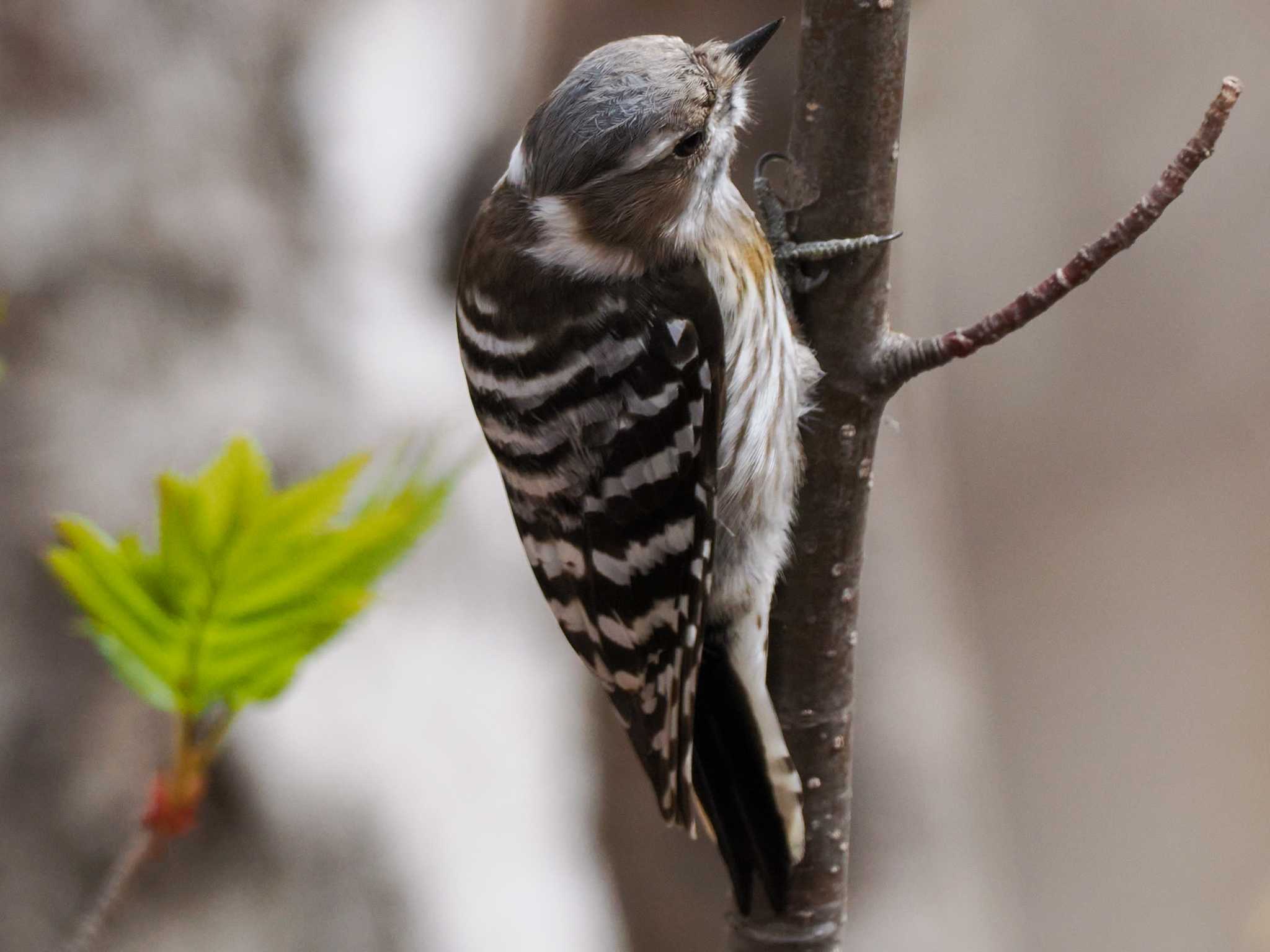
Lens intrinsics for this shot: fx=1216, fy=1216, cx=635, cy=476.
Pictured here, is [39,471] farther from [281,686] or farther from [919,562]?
[919,562]

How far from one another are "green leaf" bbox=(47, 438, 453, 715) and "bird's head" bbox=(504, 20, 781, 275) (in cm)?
28

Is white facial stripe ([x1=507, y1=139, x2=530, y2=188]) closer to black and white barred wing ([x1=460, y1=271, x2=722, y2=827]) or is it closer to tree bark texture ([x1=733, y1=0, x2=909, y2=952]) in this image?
black and white barred wing ([x1=460, y1=271, x2=722, y2=827])

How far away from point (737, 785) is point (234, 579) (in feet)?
1.43

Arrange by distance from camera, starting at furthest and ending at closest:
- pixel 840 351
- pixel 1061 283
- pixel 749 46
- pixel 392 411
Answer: pixel 392 411 < pixel 749 46 < pixel 840 351 < pixel 1061 283

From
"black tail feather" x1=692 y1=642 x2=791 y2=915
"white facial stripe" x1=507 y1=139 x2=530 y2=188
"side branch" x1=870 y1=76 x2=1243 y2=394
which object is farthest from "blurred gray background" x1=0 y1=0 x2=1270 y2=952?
"side branch" x1=870 y1=76 x2=1243 y2=394

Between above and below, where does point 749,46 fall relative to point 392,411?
above

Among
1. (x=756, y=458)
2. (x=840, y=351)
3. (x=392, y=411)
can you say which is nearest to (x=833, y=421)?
(x=840, y=351)

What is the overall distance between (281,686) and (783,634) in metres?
0.37

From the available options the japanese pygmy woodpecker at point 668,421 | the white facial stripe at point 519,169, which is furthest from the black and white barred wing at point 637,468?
the white facial stripe at point 519,169

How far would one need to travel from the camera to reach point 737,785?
0.98 meters

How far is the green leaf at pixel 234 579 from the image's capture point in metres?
0.74

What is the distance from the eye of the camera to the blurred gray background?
1.38 m

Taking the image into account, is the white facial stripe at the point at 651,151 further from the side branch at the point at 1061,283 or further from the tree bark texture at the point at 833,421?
the side branch at the point at 1061,283

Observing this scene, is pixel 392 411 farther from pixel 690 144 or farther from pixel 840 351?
pixel 840 351
